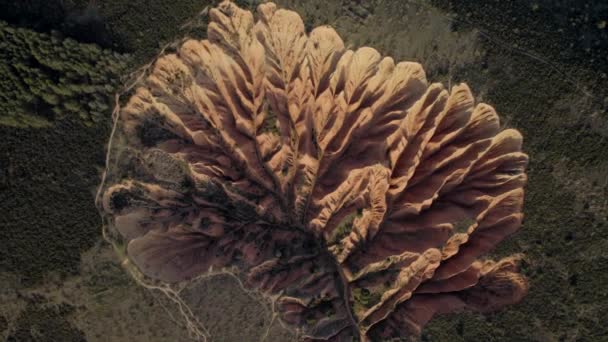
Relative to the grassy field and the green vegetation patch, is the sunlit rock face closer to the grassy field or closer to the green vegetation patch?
the grassy field

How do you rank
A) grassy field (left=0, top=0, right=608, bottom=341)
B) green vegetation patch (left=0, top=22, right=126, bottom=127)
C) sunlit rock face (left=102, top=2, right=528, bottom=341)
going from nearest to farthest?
green vegetation patch (left=0, top=22, right=126, bottom=127) < grassy field (left=0, top=0, right=608, bottom=341) < sunlit rock face (left=102, top=2, right=528, bottom=341)

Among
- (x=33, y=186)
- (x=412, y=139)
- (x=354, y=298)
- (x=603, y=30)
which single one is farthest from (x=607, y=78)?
(x=33, y=186)

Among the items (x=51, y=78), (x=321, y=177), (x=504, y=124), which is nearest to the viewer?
(x=51, y=78)

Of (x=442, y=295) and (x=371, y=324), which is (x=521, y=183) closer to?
(x=442, y=295)

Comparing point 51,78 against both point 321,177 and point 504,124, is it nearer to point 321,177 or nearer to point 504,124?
point 321,177

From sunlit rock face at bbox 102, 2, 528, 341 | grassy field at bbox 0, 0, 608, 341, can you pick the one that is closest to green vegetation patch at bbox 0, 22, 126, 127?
grassy field at bbox 0, 0, 608, 341

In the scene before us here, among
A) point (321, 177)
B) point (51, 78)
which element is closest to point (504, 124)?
point (321, 177)
